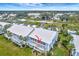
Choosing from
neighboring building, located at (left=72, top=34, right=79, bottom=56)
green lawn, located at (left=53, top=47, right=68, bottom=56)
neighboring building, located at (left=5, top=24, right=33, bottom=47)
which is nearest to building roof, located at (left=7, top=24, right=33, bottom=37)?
neighboring building, located at (left=5, top=24, right=33, bottom=47)

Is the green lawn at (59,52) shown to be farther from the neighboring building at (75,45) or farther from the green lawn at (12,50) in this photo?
the green lawn at (12,50)

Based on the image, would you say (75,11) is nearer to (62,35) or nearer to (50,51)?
(62,35)

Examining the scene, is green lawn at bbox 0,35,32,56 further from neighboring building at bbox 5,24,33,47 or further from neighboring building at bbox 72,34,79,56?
neighboring building at bbox 72,34,79,56

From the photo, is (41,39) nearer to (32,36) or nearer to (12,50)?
(32,36)

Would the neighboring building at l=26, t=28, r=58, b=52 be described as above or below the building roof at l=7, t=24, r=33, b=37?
below

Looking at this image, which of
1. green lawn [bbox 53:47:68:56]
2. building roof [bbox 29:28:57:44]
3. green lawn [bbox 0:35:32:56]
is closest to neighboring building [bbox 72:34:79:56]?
green lawn [bbox 53:47:68:56]

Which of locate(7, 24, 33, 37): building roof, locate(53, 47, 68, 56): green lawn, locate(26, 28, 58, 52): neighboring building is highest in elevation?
locate(7, 24, 33, 37): building roof

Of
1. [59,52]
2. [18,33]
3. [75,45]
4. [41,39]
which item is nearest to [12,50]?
[18,33]

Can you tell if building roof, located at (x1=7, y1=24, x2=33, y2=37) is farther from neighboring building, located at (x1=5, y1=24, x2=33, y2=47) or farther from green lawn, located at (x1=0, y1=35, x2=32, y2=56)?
green lawn, located at (x1=0, y1=35, x2=32, y2=56)
